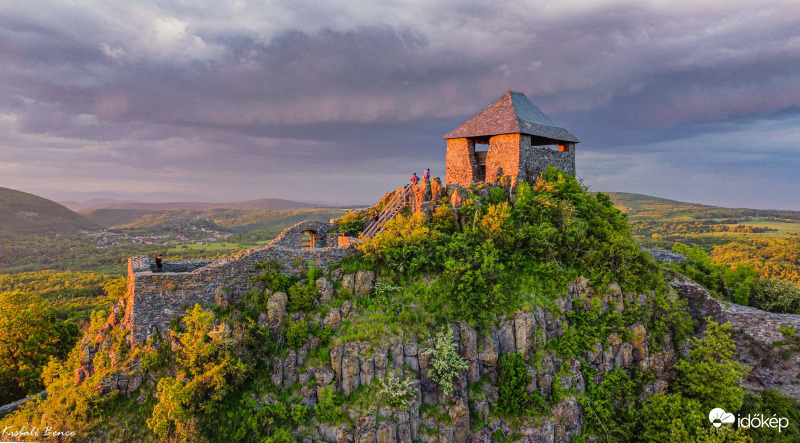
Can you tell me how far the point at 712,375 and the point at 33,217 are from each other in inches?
6174

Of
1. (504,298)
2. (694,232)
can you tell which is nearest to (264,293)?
(504,298)

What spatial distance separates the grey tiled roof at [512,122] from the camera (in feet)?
72.6

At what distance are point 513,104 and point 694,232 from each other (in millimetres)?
90436

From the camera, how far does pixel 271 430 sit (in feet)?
44.0

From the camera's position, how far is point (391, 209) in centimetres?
2203

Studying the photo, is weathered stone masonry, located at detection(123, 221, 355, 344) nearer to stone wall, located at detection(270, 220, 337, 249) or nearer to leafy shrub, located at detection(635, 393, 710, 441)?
stone wall, located at detection(270, 220, 337, 249)

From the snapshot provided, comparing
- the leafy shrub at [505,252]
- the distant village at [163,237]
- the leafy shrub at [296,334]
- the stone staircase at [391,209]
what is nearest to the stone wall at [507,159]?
the leafy shrub at [505,252]

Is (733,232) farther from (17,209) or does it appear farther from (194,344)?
(17,209)

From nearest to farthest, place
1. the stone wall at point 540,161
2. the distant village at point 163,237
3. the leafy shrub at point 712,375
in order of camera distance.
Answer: the leafy shrub at point 712,375 → the stone wall at point 540,161 → the distant village at point 163,237

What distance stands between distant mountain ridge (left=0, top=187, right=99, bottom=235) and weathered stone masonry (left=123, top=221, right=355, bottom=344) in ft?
403

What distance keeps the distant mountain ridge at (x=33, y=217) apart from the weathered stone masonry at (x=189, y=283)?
12283 centimetres

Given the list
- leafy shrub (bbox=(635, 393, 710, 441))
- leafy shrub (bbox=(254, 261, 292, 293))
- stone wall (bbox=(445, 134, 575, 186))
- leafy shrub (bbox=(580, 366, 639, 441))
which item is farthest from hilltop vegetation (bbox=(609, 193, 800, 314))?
leafy shrub (bbox=(254, 261, 292, 293))

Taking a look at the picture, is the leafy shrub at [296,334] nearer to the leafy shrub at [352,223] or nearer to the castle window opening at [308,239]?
the castle window opening at [308,239]

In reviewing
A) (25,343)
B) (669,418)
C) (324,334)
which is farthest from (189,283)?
(669,418)
